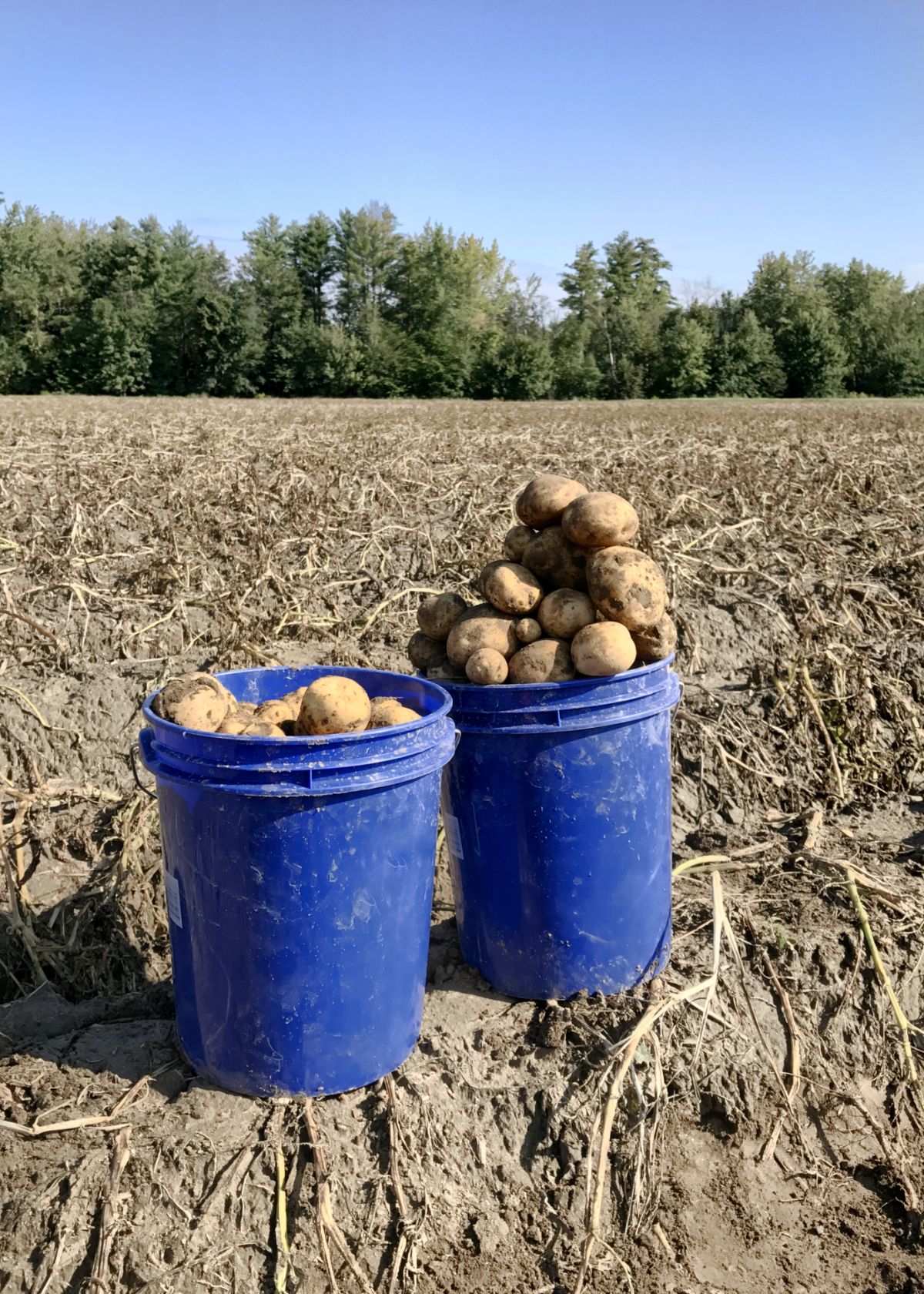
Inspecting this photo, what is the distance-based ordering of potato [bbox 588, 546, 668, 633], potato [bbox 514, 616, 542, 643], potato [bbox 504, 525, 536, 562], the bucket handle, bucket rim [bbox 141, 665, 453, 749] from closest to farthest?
bucket rim [bbox 141, 665, 453, 749]
potato [bbox 588, 546, 668, 633]
potato [bbox 514, 616, 542, 643]
potato [bbox 504, 525, 536, 562]
the bucket handle

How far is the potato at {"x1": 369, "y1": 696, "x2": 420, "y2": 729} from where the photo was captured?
2.75 meters

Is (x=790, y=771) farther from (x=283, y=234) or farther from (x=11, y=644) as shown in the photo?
(x=283, y=234)

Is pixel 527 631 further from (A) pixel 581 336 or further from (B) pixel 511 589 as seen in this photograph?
(A) pixel 581 336

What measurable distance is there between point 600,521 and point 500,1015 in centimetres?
145

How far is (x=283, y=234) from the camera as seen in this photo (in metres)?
63.7

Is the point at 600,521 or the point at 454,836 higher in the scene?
the point at 600,521

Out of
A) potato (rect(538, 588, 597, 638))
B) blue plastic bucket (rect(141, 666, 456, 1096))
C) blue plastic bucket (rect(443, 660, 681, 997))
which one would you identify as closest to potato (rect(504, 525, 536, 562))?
potato (rect(538, 588, 597, 638))

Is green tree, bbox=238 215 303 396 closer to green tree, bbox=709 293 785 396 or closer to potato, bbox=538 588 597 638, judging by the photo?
green tree, bbox=709 293 785 396

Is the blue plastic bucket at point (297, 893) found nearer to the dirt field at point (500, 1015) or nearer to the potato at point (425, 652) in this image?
the dirt field at point (500, 1015)

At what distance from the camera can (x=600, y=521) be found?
303 centimetres

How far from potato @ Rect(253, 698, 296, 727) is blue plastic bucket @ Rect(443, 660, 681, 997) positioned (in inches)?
17.7

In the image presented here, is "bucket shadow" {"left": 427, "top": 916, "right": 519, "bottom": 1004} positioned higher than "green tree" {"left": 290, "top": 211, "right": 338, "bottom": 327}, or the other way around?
"green tree" {"left": 290, "top": 211, "right": 338, "bottom": 327}

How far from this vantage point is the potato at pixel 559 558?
3201 millimetres

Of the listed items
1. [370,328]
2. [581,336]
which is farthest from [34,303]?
[581,336]
